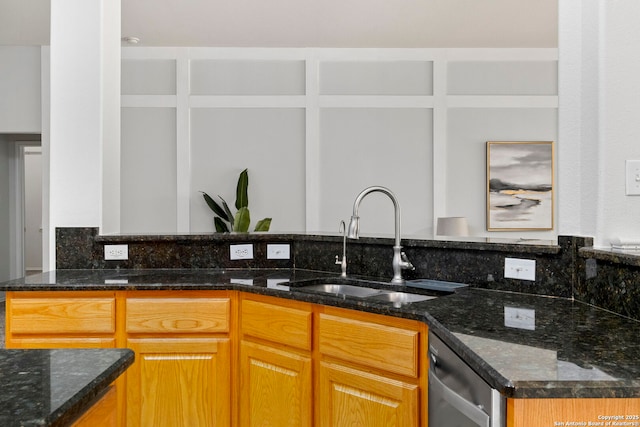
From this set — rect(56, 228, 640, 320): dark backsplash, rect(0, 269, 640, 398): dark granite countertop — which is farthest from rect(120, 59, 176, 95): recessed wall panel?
rect(0, 269, 640, 398): dark granite countertop

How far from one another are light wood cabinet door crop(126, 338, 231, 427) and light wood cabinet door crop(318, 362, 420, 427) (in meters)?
0.52

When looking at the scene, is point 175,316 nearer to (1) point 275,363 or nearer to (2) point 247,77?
(1) point 275,363

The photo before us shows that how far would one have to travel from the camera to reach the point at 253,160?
5531mm

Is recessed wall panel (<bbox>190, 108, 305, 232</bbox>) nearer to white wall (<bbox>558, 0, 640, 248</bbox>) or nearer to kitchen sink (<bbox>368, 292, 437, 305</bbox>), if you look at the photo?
kitchen sink (<bbox>368, 292, 437, 305</bbox>)

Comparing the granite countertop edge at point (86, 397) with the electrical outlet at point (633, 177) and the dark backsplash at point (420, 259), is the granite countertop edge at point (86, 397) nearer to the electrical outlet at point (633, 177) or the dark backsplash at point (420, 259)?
the dark backsplash at point (420, 259)

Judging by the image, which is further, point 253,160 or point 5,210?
point 5,210

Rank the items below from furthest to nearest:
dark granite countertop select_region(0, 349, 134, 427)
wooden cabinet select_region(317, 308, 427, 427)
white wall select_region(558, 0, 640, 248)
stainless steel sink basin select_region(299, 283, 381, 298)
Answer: stainless steel sink basin select_region(299, 283, 381, 298)
white wall select_region(558, 0, 640, 248)
wooden cabinet select_region(317, 308, 427, 427)
dark granite countertop select_region(0, 349, 134, 427)

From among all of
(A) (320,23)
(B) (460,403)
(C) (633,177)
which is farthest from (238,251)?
(A) (320,23)

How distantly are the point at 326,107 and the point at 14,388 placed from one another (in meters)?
4.88

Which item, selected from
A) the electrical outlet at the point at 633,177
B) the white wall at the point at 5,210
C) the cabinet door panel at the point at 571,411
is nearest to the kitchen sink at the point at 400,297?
the electrical outlet at the point at 633,177

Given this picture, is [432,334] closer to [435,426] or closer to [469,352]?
Answer: [435,426]

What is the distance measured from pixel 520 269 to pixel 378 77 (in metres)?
3.84

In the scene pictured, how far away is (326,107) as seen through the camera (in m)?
5.50

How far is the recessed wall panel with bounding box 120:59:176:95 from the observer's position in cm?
544
